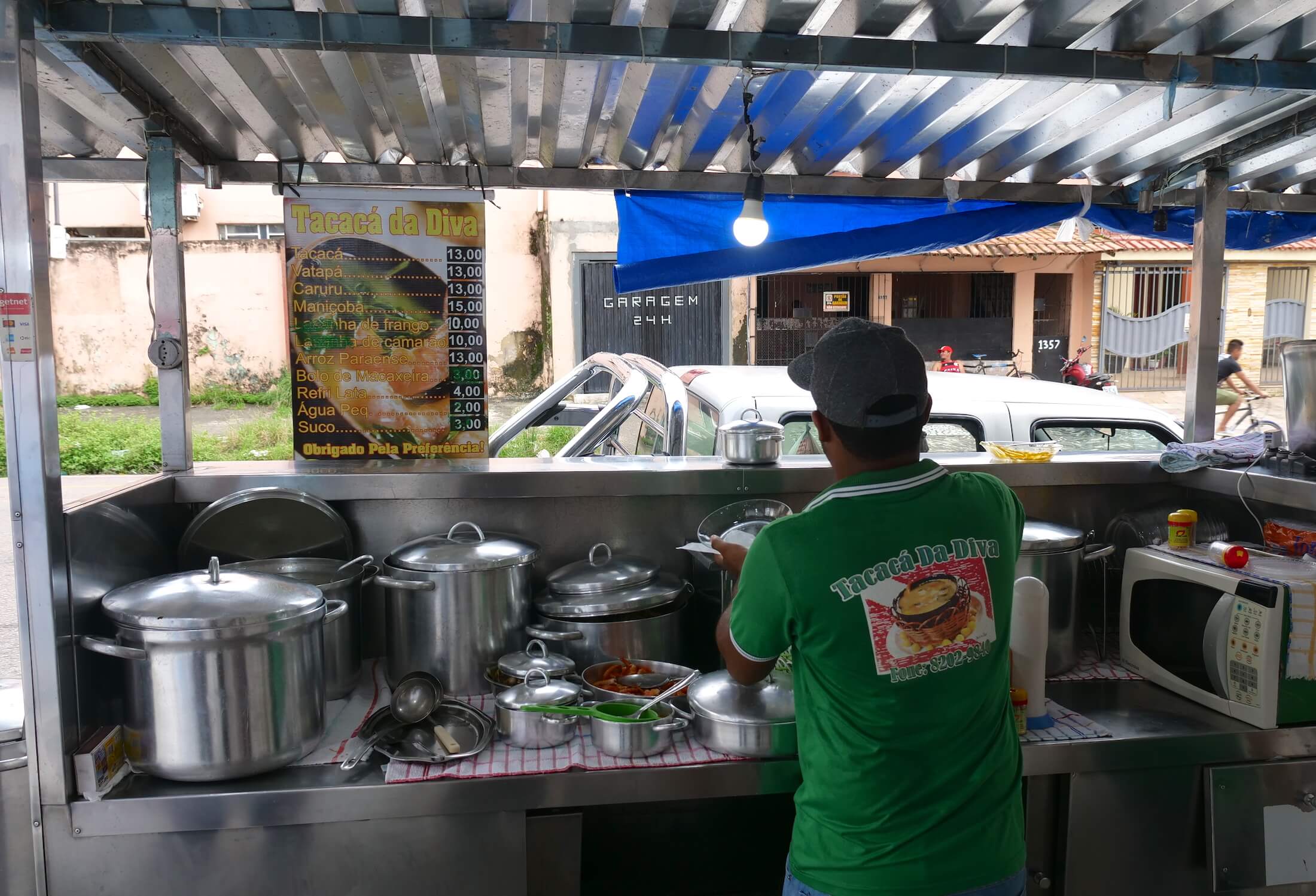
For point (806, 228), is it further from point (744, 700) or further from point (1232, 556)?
point (744, 700)

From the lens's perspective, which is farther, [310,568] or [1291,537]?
[1291,537]

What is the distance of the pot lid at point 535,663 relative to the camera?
231 centimetres

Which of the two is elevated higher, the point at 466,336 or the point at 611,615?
the point at 466,336

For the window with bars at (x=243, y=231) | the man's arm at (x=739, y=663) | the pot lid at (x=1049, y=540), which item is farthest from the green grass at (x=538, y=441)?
the man's arm at (x=739, y=663)

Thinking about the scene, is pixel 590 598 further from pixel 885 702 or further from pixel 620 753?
pixel 885 702

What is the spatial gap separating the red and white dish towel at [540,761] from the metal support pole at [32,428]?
0.73 metres

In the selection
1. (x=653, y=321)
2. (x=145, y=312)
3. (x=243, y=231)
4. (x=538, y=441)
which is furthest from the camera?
(x=243, y=231)

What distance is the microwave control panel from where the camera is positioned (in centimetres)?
227

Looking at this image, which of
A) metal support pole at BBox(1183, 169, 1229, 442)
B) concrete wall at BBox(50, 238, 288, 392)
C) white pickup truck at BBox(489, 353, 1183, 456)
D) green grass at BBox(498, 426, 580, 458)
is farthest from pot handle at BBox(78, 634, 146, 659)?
concrete wall at BBox(50, 238, 288, 392)

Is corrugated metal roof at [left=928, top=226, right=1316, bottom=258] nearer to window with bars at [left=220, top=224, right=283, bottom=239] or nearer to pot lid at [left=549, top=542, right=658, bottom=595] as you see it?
window with bars at [left=220, top=224, right=283, bottom=239]

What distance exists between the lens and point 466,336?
2.88 meters

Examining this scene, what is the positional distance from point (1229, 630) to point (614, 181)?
250cm

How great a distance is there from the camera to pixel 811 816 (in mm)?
1594

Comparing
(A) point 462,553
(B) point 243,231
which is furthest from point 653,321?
(A) point 462,553
